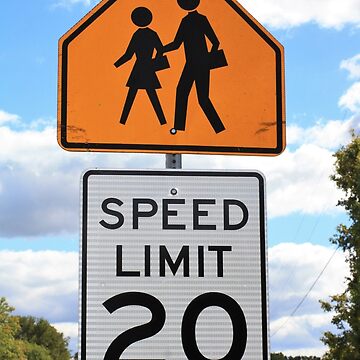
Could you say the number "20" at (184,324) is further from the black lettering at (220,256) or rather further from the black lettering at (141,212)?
the black lettering at (141,212)

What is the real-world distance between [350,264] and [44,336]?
77745 millimetres

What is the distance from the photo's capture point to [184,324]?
3029 millimetres

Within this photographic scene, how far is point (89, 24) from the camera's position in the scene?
11.3 ft

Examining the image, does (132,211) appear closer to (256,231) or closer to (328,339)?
(256,231)

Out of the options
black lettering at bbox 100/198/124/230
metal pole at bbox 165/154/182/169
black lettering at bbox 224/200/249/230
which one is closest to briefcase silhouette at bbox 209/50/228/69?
metal pole at bbox 165/154/182/169

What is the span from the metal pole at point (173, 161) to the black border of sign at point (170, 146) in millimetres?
24

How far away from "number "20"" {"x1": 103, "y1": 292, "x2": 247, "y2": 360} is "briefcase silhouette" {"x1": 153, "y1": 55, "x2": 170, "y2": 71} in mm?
914

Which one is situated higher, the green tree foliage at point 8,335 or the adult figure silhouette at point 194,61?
the green tree foliage at point 8,335

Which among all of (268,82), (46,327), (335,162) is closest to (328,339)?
(335,162)

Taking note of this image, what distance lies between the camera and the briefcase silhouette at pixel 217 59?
11.2 feet

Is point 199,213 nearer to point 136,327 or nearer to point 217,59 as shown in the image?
point 136,327

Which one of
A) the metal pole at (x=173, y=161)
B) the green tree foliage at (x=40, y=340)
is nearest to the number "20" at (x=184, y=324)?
the metal pole at (x=173, y=161)

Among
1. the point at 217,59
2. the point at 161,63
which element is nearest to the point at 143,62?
the point at 161,63

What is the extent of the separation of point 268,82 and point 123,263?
38.1 inches
